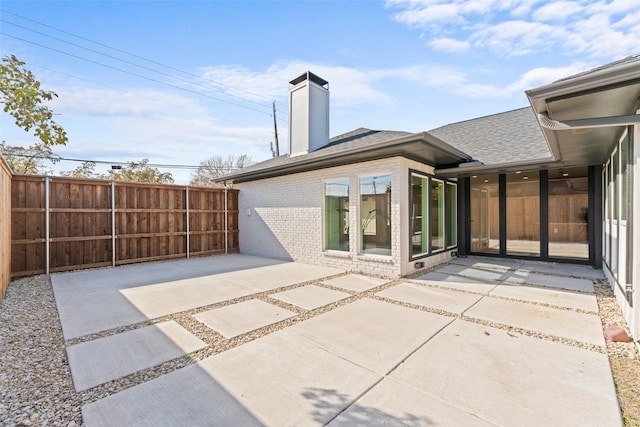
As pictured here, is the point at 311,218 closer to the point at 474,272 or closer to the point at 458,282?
the point at 458,282

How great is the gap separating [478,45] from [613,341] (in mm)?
6037

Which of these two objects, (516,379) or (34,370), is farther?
(34,370)

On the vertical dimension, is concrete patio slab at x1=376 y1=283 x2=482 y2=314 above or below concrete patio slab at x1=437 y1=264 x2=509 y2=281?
below

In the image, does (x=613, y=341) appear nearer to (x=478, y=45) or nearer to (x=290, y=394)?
(x=290, y=394)

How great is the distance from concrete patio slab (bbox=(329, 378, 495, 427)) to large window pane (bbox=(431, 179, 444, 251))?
17.5ft

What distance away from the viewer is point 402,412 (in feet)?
6.22

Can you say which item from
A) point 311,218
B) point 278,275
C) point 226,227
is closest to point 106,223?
point 226,227

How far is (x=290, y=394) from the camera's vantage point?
2096 mm

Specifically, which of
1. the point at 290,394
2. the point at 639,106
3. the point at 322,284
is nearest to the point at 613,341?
the point at 639,106

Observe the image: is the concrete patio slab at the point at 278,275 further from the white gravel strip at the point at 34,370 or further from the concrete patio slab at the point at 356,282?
the white gravel strip at the point at 34,370

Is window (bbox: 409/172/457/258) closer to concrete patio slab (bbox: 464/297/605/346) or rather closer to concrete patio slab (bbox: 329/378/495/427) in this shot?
concrete patio slab (bbox: 464/297/605/346)

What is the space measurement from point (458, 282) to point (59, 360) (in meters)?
5.66

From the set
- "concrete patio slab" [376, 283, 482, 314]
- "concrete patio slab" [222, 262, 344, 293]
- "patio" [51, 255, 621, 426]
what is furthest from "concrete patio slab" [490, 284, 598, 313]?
"concrete patio slab" [222, 262, 344, 293]

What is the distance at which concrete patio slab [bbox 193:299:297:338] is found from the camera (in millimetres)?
3336
